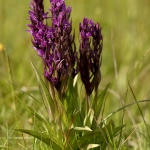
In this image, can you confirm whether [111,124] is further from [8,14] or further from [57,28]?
[8,14]

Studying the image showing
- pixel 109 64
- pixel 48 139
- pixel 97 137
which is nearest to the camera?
pixel 48 139

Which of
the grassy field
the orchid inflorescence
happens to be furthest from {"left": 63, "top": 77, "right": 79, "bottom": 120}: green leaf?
the grassy field

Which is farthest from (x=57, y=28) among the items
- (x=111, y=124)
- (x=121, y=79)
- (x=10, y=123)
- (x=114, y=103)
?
(x=121, y=79)

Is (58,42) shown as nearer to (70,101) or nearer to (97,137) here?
(70,101)

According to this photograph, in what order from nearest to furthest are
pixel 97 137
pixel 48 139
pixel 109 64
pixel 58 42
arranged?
1. pixel 58 42
2. pixel 48 139
3. pixel 97 137
4. pixel 109 64

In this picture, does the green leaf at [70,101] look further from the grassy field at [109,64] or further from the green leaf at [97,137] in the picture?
the grassy field at [109,64]

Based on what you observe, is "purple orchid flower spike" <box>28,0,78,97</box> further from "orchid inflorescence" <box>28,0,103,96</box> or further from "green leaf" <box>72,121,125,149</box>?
"green leaf" <box>72,121,125,149</box>

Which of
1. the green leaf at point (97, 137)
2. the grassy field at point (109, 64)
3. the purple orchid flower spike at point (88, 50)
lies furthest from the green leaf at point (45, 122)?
the grassy field at point (109, 64)

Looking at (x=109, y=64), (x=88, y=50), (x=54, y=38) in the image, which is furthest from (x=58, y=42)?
(x=109, y=64)
